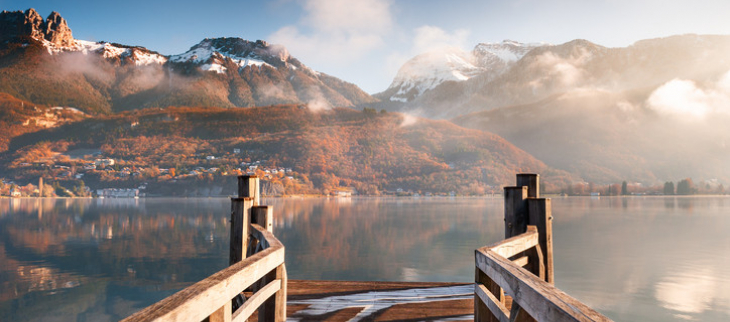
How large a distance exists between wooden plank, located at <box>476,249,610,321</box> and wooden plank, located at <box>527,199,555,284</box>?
2550 mm

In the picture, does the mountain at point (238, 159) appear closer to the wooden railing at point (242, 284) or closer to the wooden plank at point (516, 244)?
the wooden railing at point (242, 284)

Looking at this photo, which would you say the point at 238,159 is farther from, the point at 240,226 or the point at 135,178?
the point at 240,226

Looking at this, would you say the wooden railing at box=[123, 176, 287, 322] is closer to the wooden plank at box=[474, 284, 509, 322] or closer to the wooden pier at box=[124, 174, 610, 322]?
the wooden pier at box=[124, 174, 610, 322]

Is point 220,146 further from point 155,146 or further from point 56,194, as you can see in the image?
point 56,194

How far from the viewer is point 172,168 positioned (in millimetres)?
155625

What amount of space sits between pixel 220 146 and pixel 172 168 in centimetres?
2778

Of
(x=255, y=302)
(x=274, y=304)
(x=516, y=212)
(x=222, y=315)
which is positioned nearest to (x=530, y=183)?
(x=516, y=212)

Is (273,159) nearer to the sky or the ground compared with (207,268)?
nearer to the sky

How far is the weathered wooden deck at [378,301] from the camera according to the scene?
5983mm

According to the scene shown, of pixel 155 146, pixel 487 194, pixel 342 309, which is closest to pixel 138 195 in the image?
pixel 155 146

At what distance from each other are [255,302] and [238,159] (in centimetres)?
17107

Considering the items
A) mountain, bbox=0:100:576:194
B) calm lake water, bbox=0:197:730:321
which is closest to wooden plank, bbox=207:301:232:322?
calm lake water, bbox=0:197:730:321

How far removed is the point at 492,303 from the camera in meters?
3.56

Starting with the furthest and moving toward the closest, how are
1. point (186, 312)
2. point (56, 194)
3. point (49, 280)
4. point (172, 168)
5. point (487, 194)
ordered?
point (487, 194) < point (172, 168) < point (56, 194) < point (49, 280) < point (186, 312)
